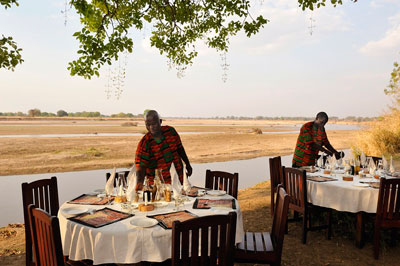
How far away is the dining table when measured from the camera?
379cm

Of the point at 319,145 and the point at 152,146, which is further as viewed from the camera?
the point at 319,145

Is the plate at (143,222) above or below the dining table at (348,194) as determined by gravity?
above

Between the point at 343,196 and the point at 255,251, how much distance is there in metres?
1.93

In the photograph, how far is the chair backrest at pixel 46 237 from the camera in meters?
1.90

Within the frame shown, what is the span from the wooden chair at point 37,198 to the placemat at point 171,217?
1442 millimetres

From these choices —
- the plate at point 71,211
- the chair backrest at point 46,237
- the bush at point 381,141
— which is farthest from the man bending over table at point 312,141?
the bush at point 381,141

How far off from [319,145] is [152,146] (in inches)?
123

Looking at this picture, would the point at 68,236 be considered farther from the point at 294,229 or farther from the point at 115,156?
the point at 115,156

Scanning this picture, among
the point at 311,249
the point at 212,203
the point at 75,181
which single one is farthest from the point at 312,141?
the point at 75,181

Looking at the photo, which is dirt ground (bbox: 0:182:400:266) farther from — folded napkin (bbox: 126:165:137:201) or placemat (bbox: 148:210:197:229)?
folded napkin (bbox: 126:165:137:201)

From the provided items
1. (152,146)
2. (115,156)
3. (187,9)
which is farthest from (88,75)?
(115,156)

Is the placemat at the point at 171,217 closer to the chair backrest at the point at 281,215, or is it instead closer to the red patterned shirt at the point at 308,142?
the chair backrest at the point at 281,215

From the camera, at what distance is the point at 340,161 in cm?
521

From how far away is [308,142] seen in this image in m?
5.13
